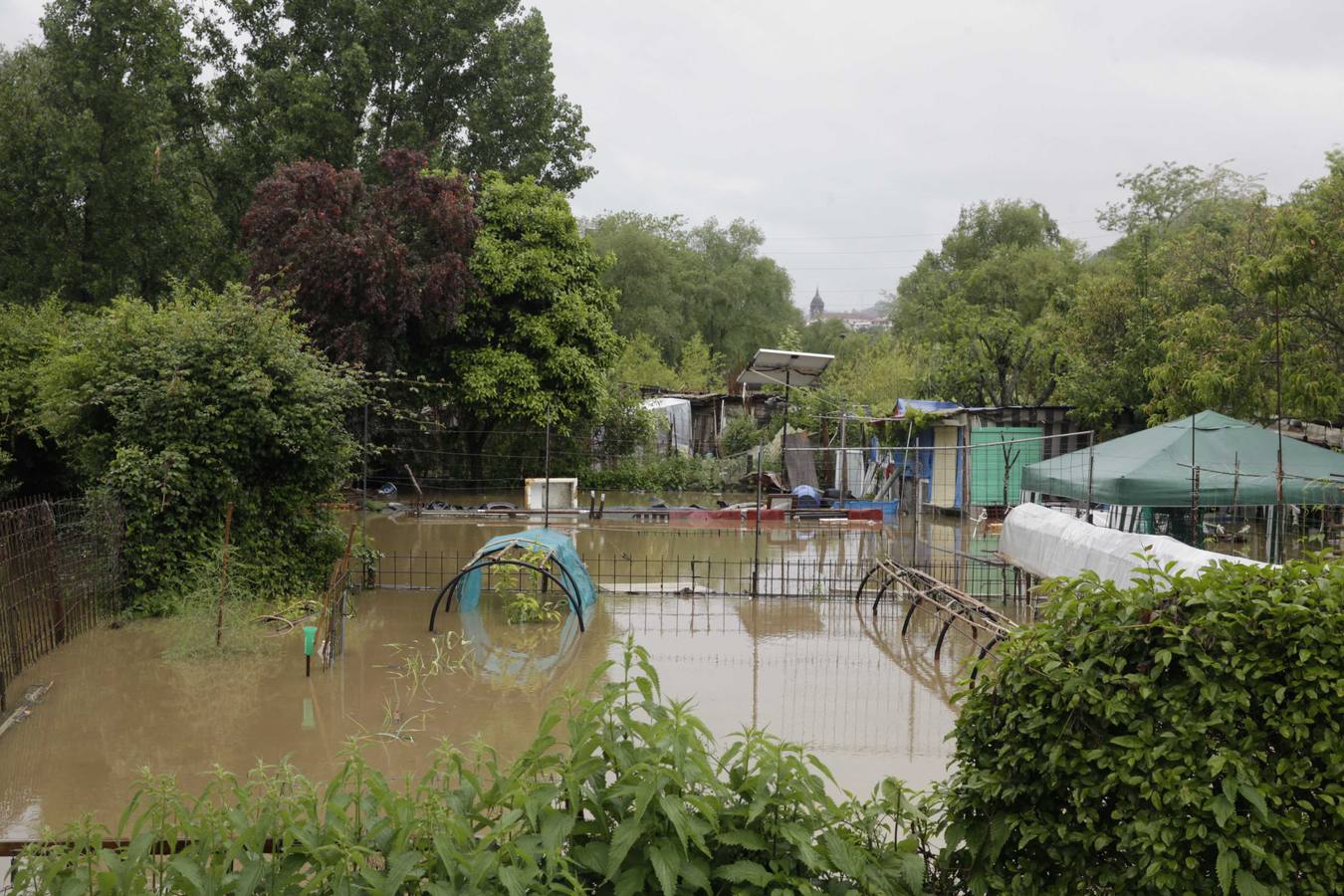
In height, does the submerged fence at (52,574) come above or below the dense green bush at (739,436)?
below

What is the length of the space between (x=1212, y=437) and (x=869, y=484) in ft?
39.8

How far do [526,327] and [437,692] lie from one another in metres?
17.0

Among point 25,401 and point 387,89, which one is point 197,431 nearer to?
point 25,401

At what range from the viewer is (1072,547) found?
11.9 m

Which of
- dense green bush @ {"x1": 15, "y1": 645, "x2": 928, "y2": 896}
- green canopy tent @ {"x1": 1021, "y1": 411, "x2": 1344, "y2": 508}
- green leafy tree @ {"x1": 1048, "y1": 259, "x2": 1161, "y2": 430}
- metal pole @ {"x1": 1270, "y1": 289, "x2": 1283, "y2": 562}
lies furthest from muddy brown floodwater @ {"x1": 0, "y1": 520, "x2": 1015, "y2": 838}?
green leafy tree @ {"x1": 1048, "y1": 259, "x2": 1161, "y2": 430}

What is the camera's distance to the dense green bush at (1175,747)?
3.42 m

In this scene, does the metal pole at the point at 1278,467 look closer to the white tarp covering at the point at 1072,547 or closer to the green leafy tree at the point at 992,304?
the white tarp covering at the point at 1072,547

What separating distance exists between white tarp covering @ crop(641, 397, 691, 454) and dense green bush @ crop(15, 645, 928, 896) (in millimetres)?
26606

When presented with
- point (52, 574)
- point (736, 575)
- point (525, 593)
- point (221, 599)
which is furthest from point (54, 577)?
point (736, 575)

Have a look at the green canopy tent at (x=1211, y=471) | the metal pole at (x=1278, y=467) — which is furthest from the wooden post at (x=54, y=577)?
the metal pole at (x=1278, y=467)

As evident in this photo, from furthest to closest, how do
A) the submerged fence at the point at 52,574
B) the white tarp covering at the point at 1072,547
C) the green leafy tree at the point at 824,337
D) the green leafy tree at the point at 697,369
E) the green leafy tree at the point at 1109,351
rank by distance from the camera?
the green leafy tree at the point at 824,337 < the green leafy tree at the point at 697,369 < the green leafy tree at the point at 1109,351 < the white tarp covering at the point at 1072,547 < the submerged fence at the point at 52,574

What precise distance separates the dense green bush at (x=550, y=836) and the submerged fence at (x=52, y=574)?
6.87 meters

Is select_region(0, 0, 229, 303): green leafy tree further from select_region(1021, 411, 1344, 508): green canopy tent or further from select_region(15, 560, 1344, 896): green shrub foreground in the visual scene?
select_region(15, 560, 1344, 896): green shrub foreground

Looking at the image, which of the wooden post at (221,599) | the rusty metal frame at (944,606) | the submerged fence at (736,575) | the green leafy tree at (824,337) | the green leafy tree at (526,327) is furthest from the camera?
the green leafy tree at (824,337)
